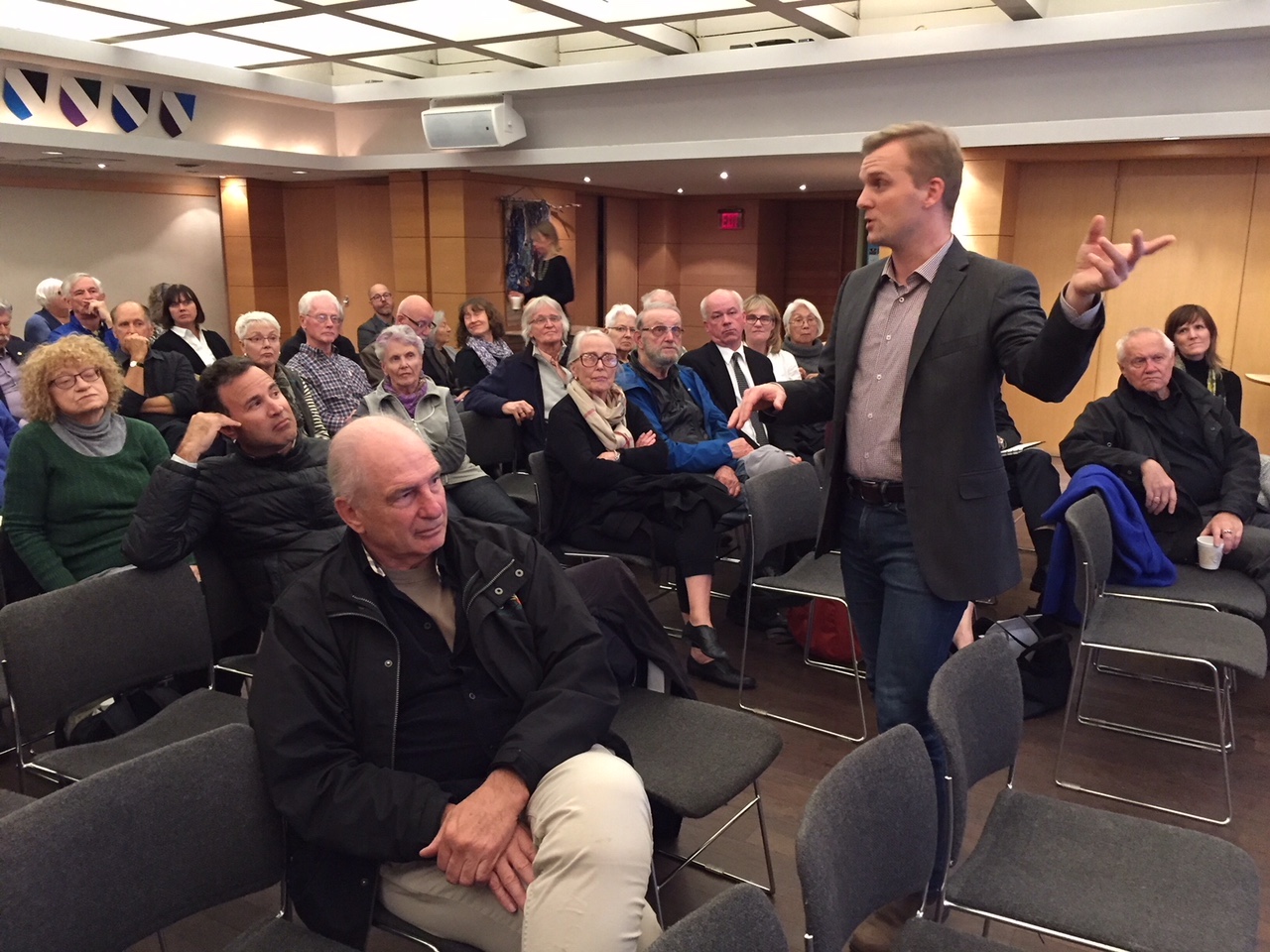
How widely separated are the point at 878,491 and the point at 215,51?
8.05 meters

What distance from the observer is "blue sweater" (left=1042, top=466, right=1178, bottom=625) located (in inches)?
129

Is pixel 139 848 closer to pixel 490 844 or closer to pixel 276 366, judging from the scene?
pixel 490 844

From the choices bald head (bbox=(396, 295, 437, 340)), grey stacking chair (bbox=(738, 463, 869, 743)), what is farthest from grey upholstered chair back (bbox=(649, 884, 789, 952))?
bald head (bbox=(396, 295, 437, 340))

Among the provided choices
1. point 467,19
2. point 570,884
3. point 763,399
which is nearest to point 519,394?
point 763,399

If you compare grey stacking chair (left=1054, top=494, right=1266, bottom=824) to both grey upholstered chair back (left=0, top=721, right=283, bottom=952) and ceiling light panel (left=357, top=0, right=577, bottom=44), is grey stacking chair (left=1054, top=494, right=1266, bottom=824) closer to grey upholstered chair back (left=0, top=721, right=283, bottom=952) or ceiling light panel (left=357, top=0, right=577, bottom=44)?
grey upholstered chair back (left=0, top=721, right=283, bottom=952)

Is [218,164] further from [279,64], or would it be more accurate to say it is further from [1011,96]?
[1011,96]

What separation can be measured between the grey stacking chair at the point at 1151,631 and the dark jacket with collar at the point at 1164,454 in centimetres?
62

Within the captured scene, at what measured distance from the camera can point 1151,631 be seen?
287cm

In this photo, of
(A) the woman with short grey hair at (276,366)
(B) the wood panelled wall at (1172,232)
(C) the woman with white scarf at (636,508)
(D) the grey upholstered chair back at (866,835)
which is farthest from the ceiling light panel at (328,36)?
(D) the grey upholstered chair back at (866,835)

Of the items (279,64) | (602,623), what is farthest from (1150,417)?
(279,64)

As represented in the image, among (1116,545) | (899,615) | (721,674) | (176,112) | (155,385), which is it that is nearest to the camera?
(899,615)

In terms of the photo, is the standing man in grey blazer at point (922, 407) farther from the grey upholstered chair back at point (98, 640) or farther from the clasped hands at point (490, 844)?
the grey upholstered chair back at point (98, 640)

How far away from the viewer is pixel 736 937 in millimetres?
1147

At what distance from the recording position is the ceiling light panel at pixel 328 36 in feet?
24.4
